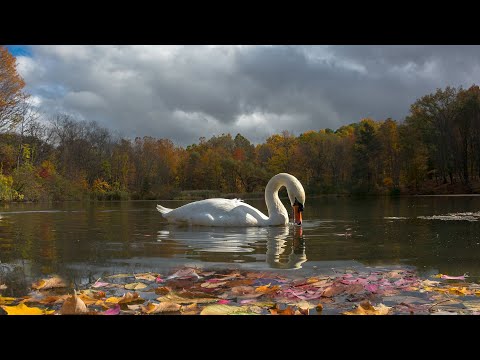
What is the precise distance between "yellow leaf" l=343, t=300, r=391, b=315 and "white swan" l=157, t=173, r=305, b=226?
7.77 meters

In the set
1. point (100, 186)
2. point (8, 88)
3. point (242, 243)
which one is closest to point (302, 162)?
point (100, 186)

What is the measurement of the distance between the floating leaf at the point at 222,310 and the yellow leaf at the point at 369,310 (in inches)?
33.2

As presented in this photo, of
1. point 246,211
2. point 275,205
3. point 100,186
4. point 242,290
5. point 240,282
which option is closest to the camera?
point 242,290

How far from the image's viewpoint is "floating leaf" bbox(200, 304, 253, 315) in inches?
144

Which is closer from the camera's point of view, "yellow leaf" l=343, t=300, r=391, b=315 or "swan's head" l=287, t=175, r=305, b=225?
"yellow leaf" l=343, t=300, r=391, b=315

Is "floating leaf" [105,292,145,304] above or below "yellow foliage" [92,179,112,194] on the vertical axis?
below

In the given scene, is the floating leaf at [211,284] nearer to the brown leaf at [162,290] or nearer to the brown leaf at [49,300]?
the brown leaf at [162,290]

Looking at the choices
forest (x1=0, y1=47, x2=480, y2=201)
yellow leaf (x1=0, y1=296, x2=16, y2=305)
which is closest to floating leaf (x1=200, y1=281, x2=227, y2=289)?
yellow leaf (x1=0, y1=296, x2=16, y2=305)

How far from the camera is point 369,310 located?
366 cm

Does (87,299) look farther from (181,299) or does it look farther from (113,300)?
(181,299)

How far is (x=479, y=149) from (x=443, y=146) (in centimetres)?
421

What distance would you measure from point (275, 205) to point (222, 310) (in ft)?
27.4

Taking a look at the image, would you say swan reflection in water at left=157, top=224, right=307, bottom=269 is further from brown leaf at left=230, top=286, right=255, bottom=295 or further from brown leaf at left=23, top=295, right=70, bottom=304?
brown leaf at left=23, top=295, right=70, bottom=304
